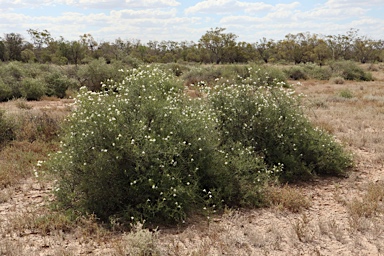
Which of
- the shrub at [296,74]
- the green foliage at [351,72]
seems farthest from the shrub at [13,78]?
the green foliage at [351,72]

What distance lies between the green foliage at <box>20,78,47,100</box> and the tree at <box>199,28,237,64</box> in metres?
37.6

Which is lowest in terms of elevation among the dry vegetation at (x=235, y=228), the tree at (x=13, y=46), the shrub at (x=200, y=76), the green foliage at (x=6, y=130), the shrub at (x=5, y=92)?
the dry vegetation at (x=235, y=228)

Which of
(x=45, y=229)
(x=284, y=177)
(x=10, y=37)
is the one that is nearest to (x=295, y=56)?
(x=10, y=37)

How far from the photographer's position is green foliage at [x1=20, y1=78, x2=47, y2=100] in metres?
17.2

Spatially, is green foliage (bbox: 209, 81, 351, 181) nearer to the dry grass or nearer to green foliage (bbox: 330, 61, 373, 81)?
the dry grass

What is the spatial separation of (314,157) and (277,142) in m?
0.88

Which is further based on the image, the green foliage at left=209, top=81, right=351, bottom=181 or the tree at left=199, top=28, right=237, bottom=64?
the tree at left=199, top=28, right=237, bottom=64

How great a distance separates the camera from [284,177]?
278 inches

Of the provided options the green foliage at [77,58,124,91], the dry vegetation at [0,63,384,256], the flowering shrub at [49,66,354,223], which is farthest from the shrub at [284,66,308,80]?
the flowering shrub at [49,66,354,223]

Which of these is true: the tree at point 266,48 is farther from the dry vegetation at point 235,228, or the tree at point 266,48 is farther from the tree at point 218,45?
the dry vegetation at point 235,228

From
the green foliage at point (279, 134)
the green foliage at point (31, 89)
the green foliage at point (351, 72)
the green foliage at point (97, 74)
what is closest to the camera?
the green foliage at point (279, 134)

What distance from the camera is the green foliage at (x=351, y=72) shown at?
96.8ft

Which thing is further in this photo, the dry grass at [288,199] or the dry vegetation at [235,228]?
the dry grass at [288,199]

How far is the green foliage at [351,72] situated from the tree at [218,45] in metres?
22.4
